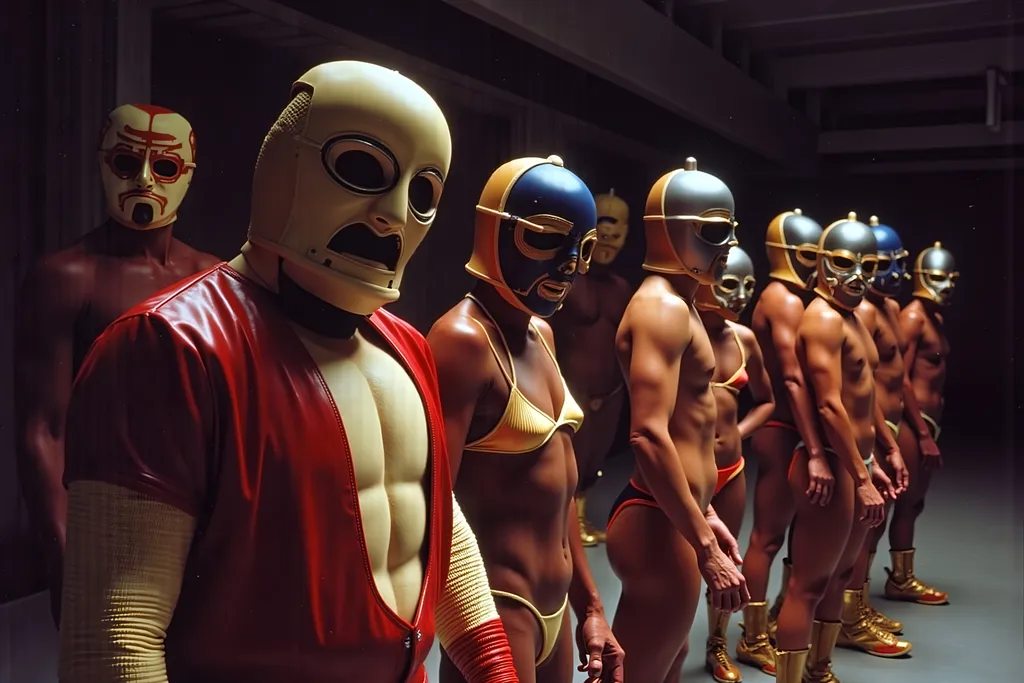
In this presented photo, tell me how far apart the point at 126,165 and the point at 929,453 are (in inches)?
205

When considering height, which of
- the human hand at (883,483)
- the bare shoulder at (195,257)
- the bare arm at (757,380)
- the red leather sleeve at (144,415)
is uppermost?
the bare shoulder at (195,257)

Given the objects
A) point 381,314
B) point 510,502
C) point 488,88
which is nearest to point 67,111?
point 381,314

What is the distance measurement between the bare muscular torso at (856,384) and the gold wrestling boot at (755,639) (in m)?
0.98

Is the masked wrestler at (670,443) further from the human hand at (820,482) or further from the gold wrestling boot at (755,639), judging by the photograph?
the gold wrestling boot at (755,639)

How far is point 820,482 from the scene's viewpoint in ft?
13.8

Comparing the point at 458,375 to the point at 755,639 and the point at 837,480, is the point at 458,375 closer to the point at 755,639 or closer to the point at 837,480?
the point at 837,480

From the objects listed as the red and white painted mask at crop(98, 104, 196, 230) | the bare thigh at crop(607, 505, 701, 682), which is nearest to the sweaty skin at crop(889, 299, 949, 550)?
the bare thigh at crop(607, 505, 701, 682)

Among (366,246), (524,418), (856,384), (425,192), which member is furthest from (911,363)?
(366,246)

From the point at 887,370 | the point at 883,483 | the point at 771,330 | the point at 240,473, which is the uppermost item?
the point at 771,330

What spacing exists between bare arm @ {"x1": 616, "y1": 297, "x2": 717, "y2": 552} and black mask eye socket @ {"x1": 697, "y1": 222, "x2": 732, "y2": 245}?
0.34m

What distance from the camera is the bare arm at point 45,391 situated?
188cm

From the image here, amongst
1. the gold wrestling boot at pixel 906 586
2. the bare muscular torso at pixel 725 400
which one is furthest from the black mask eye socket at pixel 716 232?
the gold wrestling boot at pixel 906 586

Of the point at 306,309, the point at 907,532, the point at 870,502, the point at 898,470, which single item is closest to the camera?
the point at 306,309

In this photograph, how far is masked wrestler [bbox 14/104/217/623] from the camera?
6.21ft
